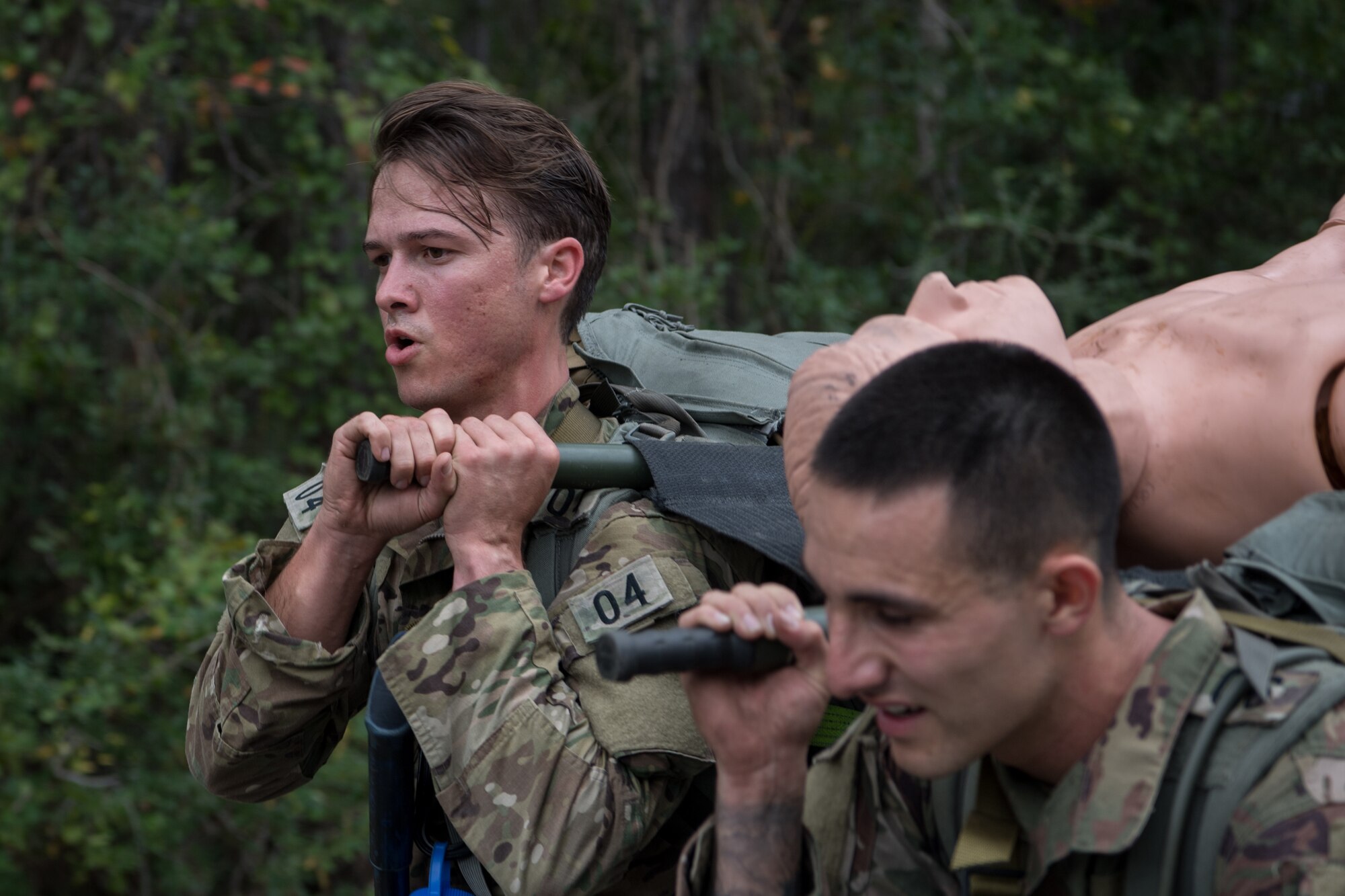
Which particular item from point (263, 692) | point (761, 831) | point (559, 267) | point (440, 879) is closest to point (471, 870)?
point (440, 879)

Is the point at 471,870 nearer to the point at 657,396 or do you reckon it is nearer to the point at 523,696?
the point at 523,696

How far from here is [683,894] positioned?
201cm

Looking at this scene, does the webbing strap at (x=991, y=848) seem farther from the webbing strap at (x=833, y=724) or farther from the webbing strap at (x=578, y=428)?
the webbing strap at (x=578, y=428)

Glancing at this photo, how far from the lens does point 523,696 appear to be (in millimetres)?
2338

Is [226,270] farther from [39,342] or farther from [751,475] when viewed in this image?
[751,475]

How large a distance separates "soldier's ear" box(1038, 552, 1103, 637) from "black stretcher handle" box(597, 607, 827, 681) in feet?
1.13

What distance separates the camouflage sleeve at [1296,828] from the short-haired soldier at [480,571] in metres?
0.96

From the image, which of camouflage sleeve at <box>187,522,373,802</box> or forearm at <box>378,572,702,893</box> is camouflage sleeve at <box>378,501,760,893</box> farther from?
camouflage sleeve at <box>187,522,373,802</box>

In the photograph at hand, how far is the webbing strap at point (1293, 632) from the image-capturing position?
1736 mm

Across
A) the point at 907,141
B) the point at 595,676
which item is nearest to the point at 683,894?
the point at 595,676

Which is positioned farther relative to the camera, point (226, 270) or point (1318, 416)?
point (226, 270)

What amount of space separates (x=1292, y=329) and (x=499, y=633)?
130 centimetres

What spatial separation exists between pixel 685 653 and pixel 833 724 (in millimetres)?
725

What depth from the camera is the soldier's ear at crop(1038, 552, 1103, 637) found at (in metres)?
1.65
